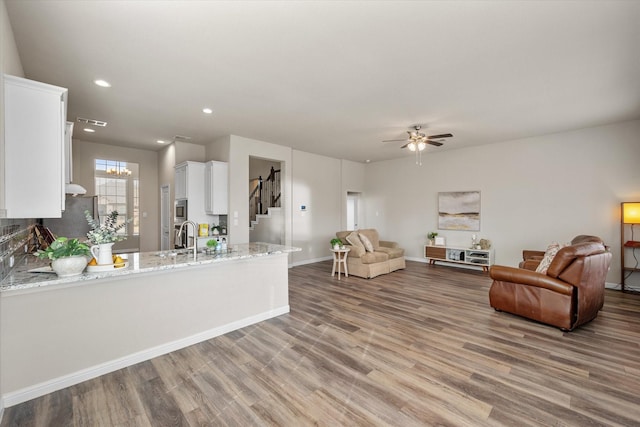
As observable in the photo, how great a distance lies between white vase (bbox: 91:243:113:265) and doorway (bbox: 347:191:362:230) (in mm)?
7120

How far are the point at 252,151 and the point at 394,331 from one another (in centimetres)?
454

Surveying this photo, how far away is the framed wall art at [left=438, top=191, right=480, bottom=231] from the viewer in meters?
6.80

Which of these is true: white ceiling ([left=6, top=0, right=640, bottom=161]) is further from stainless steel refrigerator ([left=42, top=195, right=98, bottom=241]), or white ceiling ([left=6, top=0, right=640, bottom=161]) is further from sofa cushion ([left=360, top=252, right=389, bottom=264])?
sofa cushion ([left=360, top=252, right=389, bottom=264])

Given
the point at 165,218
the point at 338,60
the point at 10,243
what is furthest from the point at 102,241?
the point at 165,218

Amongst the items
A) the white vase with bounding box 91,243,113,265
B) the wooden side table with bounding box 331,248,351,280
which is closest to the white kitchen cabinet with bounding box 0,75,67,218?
the white vase with bounding box 91,243,113,265

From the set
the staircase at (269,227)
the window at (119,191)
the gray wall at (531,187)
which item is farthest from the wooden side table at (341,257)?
the window at (119,191)

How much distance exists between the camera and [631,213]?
474 cm

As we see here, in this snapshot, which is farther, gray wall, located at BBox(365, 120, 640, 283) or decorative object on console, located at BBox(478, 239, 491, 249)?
decorative object on console, located at BBox(478, 239, 491, 249)

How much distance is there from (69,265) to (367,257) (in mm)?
4754

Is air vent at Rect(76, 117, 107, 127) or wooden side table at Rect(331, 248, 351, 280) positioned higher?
air vent at Rect(76, 117, 107, 127)

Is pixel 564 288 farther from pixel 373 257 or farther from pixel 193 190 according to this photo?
pixel 193 190

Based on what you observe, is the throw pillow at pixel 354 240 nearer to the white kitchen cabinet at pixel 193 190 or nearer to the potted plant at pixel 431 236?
the potted plant at pixel 431 236

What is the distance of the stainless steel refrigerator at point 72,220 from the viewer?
4816 mm

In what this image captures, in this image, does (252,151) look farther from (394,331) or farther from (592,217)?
(592,217)
